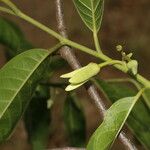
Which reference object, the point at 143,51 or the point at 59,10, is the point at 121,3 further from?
the point at 59,10

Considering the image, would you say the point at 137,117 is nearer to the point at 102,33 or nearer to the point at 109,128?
the point at 109,128

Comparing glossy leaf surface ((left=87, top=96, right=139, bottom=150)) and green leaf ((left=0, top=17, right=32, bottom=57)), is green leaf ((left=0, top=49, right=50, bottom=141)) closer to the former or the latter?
glossy leaf surface ((left=87, top=96, right=139, bottom=150))

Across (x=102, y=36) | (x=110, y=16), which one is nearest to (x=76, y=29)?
(x=102, y=36)

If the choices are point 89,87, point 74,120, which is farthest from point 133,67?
point 74,120

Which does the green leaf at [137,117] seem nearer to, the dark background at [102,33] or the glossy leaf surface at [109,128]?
the glossy leaf surface at [109,128]

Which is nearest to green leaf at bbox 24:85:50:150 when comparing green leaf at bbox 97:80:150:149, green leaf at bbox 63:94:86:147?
green leaf at bbox 63:94:86:147
